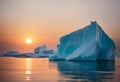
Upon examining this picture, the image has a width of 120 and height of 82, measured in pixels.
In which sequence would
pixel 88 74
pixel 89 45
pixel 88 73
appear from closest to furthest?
1. pixel 88 74
2. pixel 88 73
3. pixel 89 45

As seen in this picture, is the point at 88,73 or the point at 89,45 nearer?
the point at 88,73

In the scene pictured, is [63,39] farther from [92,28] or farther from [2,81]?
[2,81]

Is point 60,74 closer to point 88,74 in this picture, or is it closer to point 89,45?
point 88,74

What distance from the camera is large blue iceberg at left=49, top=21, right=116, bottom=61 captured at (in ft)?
68.6

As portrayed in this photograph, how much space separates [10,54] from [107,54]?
26039 millimetres

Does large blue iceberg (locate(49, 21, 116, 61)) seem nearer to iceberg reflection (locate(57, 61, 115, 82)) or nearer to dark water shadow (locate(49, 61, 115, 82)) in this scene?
iceberg reflection (locate(57, 61, 115, 82))

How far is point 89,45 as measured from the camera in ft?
68.5

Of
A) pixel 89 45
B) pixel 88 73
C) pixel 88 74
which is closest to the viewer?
pixel 88 74

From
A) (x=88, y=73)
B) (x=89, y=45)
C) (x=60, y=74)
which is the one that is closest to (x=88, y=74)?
(x=88, y=73)

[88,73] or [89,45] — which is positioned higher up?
[89,45]

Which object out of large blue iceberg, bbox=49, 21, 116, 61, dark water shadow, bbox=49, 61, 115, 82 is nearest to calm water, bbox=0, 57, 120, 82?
dark water shadow, bbox=49, 61, 115, 82

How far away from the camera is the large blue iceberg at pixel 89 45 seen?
20.9m

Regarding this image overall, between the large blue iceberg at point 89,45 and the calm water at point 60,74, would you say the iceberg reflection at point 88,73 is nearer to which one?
the calm water at point 60,74

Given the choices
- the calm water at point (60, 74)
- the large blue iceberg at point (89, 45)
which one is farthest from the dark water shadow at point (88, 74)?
the large blue iceberg at point (89, 45)
